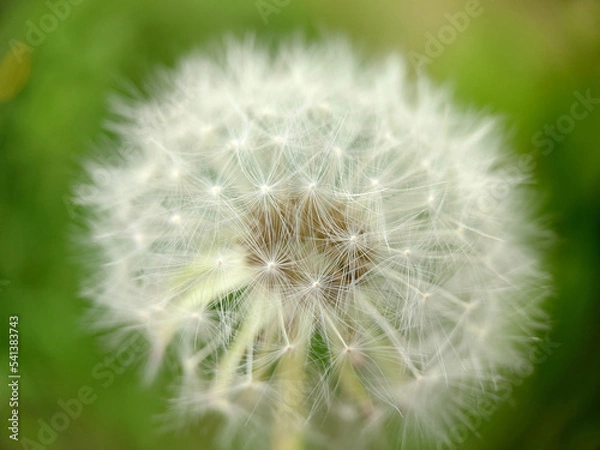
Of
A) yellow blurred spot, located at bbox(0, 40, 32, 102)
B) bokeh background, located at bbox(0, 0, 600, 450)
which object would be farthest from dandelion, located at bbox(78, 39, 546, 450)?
yellow blurred spot, located at bbox(0, 40, 32, 102)

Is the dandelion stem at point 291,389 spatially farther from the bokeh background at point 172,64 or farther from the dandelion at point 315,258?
the bokeh background at point 172,64

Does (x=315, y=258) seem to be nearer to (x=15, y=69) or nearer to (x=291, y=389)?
(x=291, y=389)

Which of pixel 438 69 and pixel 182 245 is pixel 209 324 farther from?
pixel 438 69

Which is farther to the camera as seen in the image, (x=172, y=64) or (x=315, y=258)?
(x=172, y=64)

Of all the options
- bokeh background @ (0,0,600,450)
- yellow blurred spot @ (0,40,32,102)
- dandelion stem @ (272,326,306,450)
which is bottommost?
dandelion stem @ (272,326,306,450)

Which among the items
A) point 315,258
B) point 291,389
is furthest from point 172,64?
point 291,389

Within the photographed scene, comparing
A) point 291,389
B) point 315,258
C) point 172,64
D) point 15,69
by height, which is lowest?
point 291,389

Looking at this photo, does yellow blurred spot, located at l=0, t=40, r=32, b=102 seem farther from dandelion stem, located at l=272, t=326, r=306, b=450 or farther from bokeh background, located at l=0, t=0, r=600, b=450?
dandelion stem, located at l=272, t=326, r=306, b=450
